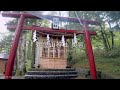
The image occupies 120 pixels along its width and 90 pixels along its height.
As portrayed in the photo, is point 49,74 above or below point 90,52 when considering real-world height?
below

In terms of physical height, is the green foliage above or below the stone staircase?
above

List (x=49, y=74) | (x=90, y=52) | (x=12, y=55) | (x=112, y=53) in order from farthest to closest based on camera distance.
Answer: (x=112, y=53) → (x=49, y=74) → (x=90, y=52) → (x=12, y=55)

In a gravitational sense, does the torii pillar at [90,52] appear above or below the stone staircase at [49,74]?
above

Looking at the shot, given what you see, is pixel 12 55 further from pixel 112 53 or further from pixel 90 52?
pixel 112 53

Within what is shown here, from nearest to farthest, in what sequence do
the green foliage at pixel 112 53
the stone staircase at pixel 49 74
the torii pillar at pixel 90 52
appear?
the torii pillar at pixel 90 52
the stone staircase at pixel 49 74
the green foliage at pixel 112 53

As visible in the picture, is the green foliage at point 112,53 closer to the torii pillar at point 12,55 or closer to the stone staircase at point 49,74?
the stone staircase at point 49,74

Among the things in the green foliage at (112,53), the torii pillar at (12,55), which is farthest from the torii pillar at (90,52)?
the torii pillar at (12,55)

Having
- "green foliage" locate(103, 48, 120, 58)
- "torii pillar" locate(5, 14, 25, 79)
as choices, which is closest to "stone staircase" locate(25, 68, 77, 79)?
"torii pillar" locate(5, 14, 25, 79)

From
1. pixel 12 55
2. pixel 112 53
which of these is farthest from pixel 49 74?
pixel 112 53

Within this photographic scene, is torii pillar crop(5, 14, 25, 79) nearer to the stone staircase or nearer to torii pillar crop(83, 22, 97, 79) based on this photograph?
the stone staircase
